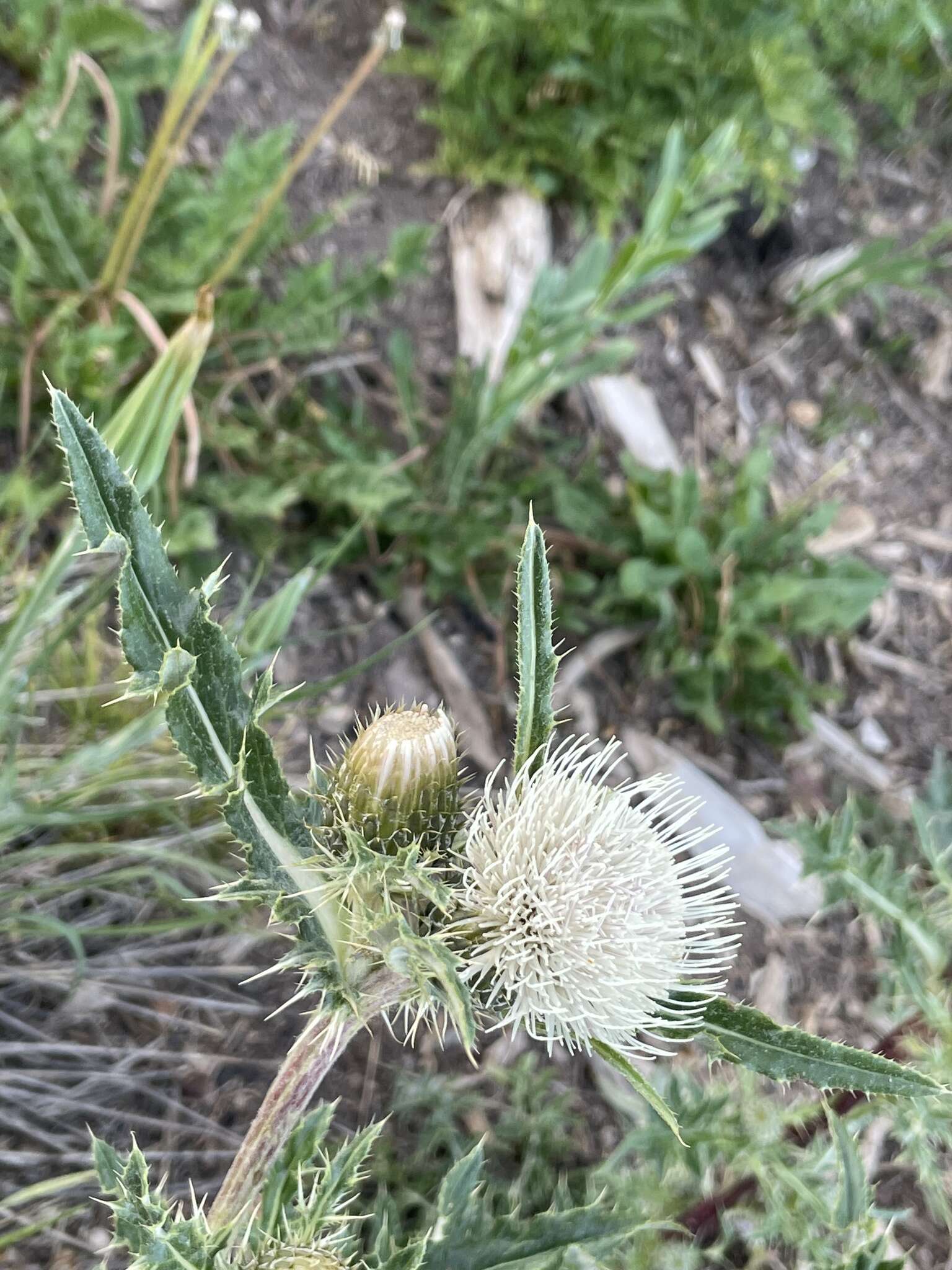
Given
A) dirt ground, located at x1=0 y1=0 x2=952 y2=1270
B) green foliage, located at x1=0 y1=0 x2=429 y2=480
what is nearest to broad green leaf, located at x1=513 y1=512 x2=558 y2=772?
dirt ground, located at x1=0 y1=0 x2=952 y2=1270

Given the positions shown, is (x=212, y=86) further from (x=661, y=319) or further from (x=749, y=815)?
(x=749, y=815)

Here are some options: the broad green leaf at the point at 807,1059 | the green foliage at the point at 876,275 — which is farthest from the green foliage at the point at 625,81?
the broad green leaf at the point at 807,1059

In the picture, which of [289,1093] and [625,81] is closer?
[289,1093]

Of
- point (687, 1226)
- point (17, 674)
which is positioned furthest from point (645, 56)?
point (687, 1226)

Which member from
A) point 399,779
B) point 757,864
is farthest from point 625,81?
point 399,779

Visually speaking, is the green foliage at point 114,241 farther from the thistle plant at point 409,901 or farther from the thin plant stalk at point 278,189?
the thistle plant at point 409,901

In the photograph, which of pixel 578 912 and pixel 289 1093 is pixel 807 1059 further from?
pixel 289 1093

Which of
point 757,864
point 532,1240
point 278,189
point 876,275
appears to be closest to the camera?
point 532,1240
